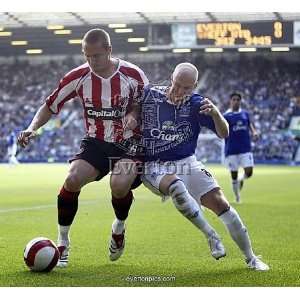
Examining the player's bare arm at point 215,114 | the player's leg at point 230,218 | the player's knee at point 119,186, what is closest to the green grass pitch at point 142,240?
the player's leg at point 230,218

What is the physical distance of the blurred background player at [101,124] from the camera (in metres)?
4.32

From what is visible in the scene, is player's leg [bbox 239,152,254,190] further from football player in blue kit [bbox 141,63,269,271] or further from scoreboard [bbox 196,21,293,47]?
football player in blue kit [bbox 141,63,269,271]

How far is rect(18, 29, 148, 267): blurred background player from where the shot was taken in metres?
4.32

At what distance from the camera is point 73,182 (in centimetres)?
432

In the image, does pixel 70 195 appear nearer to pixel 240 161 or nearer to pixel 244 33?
pixel 244 33

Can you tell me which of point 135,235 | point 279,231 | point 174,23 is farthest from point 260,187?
point 174,23

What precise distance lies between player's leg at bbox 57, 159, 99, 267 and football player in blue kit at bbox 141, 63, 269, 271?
1.00ft

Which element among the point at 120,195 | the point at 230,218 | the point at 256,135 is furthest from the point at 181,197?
the point at 256,135

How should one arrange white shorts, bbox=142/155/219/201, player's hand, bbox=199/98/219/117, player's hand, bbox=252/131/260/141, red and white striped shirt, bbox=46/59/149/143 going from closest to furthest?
1. player's hand, bbox=199/98/219/117
2. white shorts, bbox=142/155/219/201
3. red and white striped shirt, bbox=46/59/149/143
4. player's hand, bbox=252/131/260/141

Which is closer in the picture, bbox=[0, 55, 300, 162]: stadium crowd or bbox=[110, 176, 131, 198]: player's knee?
bbox=[110, 176, 131, 198]: player's knee

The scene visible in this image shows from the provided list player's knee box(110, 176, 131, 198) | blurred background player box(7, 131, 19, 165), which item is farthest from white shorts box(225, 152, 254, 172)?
player's knee box(110, 176, 131, 198)

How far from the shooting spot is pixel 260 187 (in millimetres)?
9859

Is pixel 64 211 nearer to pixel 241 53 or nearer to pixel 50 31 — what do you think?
pixel 50 31

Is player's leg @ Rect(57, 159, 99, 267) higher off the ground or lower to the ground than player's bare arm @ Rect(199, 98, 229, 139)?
lower
